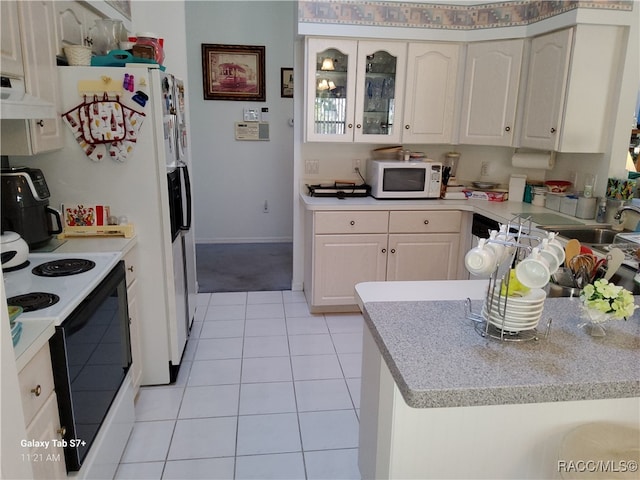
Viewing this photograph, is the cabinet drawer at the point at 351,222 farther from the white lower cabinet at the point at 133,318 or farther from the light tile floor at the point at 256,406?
the white lower cabinet at the point at 133,318

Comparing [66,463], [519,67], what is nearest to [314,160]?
[519,67]

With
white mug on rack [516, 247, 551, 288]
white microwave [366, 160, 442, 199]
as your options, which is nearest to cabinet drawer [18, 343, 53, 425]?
→ white mug on rack [516, 247, 551, 288]

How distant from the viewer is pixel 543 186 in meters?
3.54

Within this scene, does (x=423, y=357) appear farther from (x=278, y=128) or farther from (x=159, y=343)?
(x=278, y=128)

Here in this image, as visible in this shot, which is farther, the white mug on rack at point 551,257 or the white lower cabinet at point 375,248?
the white lower cabinet at point 375,248

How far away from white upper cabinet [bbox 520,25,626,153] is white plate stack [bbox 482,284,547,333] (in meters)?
2.14

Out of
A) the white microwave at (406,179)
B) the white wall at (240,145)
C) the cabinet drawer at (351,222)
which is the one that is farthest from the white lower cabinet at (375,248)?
the white wall at (240,145)

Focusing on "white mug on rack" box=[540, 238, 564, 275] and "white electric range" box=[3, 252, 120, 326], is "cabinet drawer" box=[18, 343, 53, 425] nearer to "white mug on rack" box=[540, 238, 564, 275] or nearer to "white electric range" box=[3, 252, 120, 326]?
"white electric range" box=[3, 252, 120, 326]

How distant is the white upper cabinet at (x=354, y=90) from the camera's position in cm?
331

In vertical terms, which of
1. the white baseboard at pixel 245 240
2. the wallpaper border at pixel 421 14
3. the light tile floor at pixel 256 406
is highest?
the wallpaper border at pixel 421 14

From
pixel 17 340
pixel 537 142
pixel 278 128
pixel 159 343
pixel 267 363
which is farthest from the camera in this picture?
pixel 278 128

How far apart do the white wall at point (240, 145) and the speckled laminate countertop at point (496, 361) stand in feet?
13.8

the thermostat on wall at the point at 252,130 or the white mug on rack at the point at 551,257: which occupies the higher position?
the thermostat on wall at the point at 252,130

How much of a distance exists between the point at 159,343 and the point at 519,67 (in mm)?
2954
